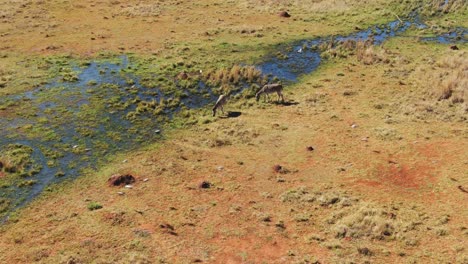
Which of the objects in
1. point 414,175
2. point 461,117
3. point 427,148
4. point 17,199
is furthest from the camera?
point 461,117

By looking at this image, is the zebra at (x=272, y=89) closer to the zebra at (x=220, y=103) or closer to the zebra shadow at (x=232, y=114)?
the zebra shadow at (x=232, y=114)

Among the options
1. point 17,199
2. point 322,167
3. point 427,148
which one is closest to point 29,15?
point 17,199

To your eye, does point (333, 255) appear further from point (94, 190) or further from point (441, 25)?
point (441, 25)

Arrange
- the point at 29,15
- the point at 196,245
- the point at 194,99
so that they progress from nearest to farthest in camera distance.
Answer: the point at 196,245, the point at 194,99, the point at 29,15

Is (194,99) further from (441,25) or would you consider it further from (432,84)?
(441,25)

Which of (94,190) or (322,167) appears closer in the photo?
(94,190)

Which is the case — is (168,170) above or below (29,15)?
below

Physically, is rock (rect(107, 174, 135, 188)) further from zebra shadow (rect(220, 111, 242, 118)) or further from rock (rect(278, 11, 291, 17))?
rock (rect(278, 11, 291, 17))

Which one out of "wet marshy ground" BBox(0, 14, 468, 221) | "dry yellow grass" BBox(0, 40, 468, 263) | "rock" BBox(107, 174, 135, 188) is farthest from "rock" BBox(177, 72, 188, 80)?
"rock" BBox(107, 174, 135, 188)
